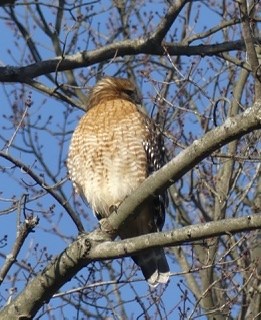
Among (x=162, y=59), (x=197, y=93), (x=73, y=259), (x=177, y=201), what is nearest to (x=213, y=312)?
(x=73, y=259)

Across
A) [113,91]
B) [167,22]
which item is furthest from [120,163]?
[167,22]

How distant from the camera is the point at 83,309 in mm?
8469

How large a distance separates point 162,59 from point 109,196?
14.7ft

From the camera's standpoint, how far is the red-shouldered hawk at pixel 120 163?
6711 mm

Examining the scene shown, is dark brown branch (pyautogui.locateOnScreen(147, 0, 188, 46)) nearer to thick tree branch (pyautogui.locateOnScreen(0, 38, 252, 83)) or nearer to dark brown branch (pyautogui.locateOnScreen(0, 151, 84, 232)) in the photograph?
thick tree branch (pyautogui.locateOnScreen(0, 38, 252, 83))

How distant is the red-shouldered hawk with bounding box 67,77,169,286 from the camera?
6711 mm

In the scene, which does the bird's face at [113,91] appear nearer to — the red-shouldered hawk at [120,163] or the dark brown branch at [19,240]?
the red-shouldered hawk at [120,163]

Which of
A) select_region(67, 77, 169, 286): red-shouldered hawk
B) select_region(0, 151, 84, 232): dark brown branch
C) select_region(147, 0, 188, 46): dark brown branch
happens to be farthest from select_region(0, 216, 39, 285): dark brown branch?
select_region(147, 0, 188, 46): dark brown branch

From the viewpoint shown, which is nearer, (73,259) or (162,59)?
(73,259)

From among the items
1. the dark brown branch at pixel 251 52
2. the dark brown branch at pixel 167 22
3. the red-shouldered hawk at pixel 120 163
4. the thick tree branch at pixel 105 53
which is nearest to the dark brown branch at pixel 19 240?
the dark brown branch at pixel 251 52

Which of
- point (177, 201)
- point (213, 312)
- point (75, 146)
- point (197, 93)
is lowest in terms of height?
point (213, 312)

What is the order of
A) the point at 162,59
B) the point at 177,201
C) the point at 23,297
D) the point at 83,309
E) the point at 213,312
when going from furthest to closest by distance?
the point at 162,59 < the point at 177,201 < the point at 83,309 < the point at 213,312 < the point at 23,297

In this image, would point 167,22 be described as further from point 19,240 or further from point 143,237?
point 143,237

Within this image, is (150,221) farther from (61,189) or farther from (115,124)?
(61,189)
